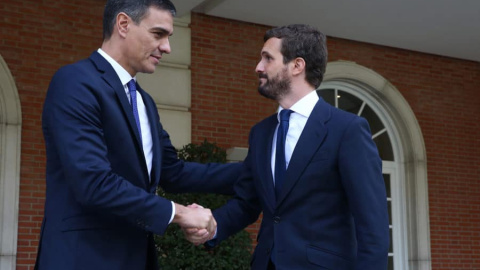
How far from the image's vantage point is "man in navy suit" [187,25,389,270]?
2875 mm

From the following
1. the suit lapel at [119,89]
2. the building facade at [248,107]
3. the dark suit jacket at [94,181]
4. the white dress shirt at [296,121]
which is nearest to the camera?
the dark suit jacket at [94,181]

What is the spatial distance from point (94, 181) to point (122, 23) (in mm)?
716

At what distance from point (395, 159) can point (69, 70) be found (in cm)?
780

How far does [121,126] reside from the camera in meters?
2.76

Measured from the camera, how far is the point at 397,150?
10.0 metres

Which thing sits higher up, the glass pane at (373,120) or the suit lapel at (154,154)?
the glass pane at (373,120)

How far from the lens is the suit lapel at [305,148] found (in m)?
2.96

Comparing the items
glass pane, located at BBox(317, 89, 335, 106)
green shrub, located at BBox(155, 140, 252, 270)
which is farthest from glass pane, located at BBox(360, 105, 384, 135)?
green shrub, located at BBox(155, 140, 252, 270)

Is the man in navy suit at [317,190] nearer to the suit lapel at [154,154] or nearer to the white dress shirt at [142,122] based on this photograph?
the suit lapel at [154,154]

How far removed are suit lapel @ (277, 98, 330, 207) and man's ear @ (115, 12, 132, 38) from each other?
0.84 m

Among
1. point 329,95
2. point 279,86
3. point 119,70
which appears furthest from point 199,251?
point 119,70

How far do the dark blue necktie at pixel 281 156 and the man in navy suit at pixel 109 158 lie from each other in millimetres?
324

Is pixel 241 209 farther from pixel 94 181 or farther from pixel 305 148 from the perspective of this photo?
pixel 94 181

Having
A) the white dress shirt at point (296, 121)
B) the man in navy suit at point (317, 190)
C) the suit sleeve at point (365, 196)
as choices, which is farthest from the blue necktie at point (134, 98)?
the suit sleeve at point (365, 196)
